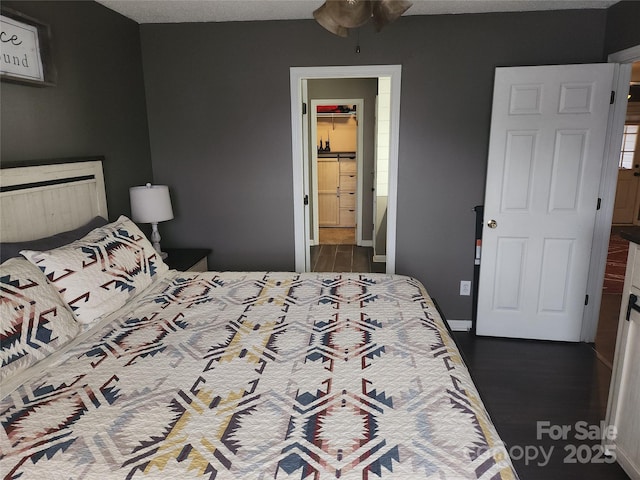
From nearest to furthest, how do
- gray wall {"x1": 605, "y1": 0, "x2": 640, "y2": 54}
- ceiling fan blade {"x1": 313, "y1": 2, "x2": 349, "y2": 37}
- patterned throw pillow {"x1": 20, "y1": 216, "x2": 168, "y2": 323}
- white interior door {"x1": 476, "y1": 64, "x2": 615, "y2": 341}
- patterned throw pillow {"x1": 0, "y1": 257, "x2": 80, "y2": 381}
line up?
1. patterned throw pillow {"x1": 0, "y1": 257, "x2": 80, "y2": 381}
2. ceiling fan blade {"x1": 313, "y1": 2, "x2": 349, "y2": 37}
3. patterned throw pillow {"x1": 20, "y1": 216, "x2": 168, "y2": 323}
4. gray wall {"x1": 605, "y1": 0, "x2": 640, "y2": 54}
5. white interior door {"x1": 476, "y1": 64, "x2": 615, "y2": 341}

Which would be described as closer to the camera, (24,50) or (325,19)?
(325,19)

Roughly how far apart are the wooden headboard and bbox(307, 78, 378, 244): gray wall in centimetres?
360

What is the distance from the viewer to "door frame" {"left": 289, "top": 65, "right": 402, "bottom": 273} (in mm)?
3279

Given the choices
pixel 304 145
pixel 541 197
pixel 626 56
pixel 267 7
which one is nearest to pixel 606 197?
pixel 541 197

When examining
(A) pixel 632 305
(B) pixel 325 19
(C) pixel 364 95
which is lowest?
(A) pixel 632 305

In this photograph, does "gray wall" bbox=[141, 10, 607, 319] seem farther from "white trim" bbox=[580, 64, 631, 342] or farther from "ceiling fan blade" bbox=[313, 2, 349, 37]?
"ceiling fan blade" bbox=[313, 2, 349, 37]

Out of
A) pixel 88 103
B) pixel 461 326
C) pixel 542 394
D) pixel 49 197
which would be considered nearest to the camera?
pixel 49 197

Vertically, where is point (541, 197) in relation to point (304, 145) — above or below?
below

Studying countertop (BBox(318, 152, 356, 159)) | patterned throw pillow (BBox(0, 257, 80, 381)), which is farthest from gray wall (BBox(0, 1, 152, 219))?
countertop (BBox(318, 152, 356, 159))

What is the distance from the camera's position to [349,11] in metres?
1.56

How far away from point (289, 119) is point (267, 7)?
0.80 m

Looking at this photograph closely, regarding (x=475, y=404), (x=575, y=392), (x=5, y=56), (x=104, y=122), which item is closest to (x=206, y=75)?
(x=104, y=122)

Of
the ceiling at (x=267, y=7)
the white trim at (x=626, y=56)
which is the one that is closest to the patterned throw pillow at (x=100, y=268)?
the ceiling at (x=267, y=7)

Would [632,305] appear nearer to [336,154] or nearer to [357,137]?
[357,137]
